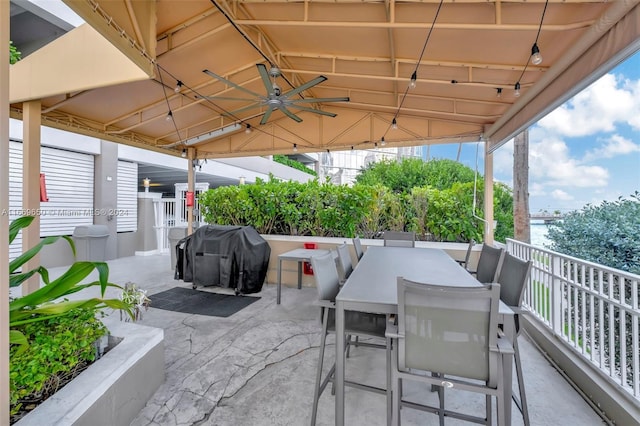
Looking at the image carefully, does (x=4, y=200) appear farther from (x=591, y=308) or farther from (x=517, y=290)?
(x=591, y=308)

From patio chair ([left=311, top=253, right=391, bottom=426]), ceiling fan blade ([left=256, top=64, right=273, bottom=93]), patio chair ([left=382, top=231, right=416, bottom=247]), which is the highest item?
ceiling fan blade ([left=256, top=64, right=273, bottom=93])

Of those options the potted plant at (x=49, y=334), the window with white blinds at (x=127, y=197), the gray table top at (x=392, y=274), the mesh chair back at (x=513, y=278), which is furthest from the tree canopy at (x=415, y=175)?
the potted plant at (x=49, y=334)

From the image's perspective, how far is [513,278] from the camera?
7.30 ft

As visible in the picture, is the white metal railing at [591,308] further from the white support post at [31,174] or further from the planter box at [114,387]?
the white support post at [31,174]

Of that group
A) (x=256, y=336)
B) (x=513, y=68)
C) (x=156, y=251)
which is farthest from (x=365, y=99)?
(x=156, y=251)

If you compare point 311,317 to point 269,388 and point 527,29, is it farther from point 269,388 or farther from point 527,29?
point 527,29

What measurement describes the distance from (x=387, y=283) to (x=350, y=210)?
3.24 metres

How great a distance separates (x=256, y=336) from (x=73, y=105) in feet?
15.2

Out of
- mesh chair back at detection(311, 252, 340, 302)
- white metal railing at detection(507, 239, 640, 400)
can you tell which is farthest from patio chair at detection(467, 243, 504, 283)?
mesh chair back at detection(311, 252, 340, 302)

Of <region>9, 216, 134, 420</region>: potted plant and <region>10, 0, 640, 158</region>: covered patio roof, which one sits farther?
<region>10, 0, 640, 158</region>: covered patio roof

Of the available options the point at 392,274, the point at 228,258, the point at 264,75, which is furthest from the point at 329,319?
the point at 228,258

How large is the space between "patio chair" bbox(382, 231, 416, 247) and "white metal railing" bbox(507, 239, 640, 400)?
139 centimetres

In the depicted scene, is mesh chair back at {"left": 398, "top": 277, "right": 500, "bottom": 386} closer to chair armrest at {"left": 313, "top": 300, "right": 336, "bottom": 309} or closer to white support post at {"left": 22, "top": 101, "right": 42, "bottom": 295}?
chair armrest at {"left": 313, "top": 300, "right": 336, "bottom": 309}

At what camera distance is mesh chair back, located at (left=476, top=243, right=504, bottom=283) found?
2.72 metres
